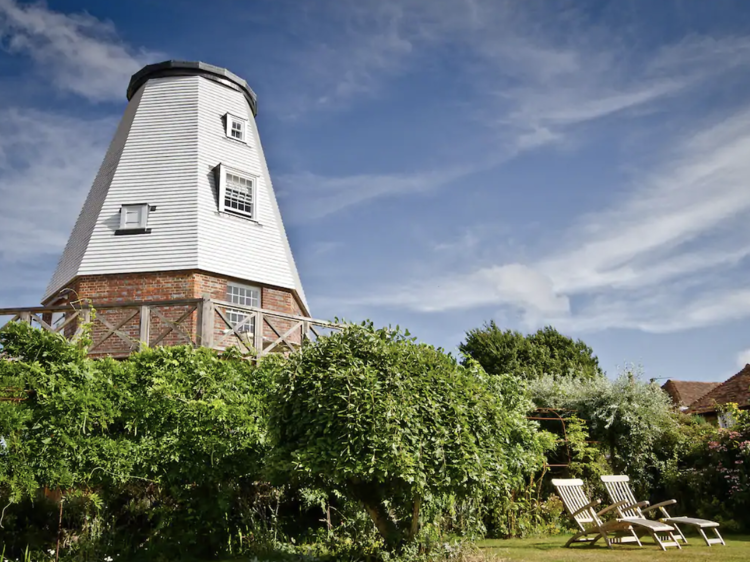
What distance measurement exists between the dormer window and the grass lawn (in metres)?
11.5

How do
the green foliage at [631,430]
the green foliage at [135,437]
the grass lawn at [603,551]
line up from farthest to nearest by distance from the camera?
the green foliage at [631,430] < the grass lawn at [603,551] < the green foliage at [135,437]

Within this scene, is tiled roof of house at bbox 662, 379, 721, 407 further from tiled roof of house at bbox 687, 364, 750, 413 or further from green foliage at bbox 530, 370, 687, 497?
green foliage at bbox 530, 370, 687, 497

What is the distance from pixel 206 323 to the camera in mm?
11078

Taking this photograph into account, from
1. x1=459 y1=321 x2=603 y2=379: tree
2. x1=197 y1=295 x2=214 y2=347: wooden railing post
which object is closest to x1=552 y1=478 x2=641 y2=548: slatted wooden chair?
x1=197 y1=295 x2=214 y2=347: wooden railing post

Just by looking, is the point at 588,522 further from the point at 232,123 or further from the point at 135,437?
the point at 232,123

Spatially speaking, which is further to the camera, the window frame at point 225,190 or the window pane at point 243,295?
the window frame at point 225,190

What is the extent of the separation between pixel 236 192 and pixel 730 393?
2326 cm

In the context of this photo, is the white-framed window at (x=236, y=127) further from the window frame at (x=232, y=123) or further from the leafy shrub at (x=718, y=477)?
the leafy shrub at (x=718, y=477)

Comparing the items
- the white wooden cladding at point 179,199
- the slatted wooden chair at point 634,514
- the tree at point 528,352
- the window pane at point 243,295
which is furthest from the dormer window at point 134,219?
the tree at point 528,352

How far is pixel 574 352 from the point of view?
2864 cm

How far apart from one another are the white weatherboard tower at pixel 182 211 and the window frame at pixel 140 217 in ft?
0.09

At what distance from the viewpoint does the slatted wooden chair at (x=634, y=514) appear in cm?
912

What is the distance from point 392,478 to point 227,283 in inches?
415

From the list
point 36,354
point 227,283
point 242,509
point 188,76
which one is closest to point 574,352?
point 227,283
